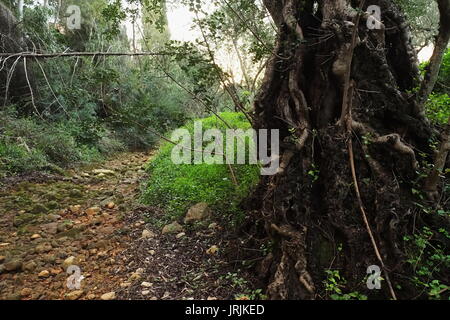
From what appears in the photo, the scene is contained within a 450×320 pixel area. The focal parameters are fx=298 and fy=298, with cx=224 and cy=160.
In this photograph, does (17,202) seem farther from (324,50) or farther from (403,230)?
(403,230)

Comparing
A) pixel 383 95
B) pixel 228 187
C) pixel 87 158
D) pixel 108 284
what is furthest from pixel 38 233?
pixel 383 95

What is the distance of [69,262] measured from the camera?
310 centimetres

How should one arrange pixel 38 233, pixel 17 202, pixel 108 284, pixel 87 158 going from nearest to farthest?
1. pixel 108 284
2. pixel 38 233
3. pixel 17 202
4. pixel 87 158

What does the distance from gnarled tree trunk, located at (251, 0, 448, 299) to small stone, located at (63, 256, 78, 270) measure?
2.01 meters

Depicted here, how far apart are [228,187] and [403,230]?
7.96 ft

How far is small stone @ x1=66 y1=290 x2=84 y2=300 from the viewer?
2.61 meters

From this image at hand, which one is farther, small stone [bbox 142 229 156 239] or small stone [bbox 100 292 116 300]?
small stone [bbox 142 229 156 239]

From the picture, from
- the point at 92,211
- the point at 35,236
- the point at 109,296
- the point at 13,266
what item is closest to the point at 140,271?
the point at 109,296

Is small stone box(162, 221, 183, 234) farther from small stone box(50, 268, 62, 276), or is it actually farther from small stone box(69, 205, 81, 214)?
small stone box(69, 205, 81, 214)

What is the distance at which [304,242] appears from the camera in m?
2.48

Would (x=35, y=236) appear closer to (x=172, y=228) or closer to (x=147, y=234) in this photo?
(x=147, y=234)

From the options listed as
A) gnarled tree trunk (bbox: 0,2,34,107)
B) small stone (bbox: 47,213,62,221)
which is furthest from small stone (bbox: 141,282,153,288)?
gnarled tree trunk (bbox: 0,2,34,107)

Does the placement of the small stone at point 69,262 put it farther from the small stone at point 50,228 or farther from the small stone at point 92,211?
the small stone at point 92,211

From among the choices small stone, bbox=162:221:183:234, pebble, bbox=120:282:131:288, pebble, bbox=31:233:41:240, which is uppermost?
small stone, bbox=162:221:183:234
